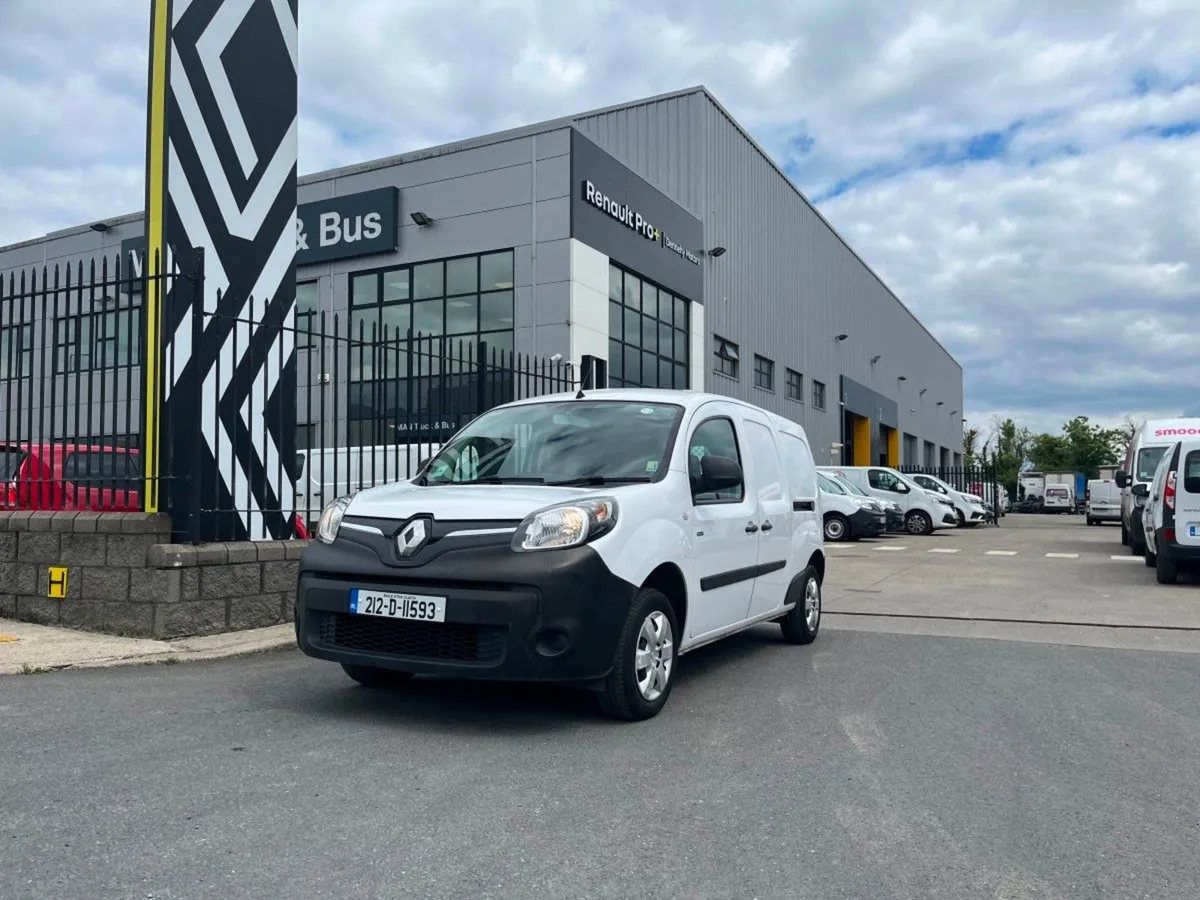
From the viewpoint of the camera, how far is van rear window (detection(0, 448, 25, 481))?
7.90m

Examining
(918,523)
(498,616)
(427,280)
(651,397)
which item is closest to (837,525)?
(918,523)

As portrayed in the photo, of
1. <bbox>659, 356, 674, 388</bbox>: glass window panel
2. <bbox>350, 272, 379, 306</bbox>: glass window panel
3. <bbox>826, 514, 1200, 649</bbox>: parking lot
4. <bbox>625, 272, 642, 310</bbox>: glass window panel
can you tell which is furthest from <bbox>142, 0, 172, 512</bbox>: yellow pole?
<bbox>659, 356, 674, 388</bbox>: glass window panel

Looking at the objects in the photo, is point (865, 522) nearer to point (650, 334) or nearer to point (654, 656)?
point (650, 334)

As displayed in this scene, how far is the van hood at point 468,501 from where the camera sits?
491 centimetres

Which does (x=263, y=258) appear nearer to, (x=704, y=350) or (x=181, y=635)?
(x=181, y=635)

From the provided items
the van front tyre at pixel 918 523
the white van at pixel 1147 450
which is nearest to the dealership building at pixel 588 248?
the van front tyre at pixel 918 523

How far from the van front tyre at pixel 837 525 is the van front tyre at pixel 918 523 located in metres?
3.97

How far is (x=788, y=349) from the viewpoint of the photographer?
3559 centimetres

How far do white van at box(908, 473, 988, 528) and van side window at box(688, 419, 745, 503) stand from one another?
22932 mm

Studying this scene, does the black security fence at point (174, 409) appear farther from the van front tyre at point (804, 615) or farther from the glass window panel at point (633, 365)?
the glass window panel at point (633, 365)

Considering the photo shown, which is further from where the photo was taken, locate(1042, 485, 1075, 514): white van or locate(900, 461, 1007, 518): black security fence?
locate(1042, 485, 1075, 514): white van

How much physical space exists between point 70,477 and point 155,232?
197cm

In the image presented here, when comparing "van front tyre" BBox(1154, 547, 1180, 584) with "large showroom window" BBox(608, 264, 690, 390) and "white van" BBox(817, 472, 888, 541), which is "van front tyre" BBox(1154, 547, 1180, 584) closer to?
"white van" BBox(817, 472, 888, 541)

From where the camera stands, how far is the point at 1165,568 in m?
12.2
